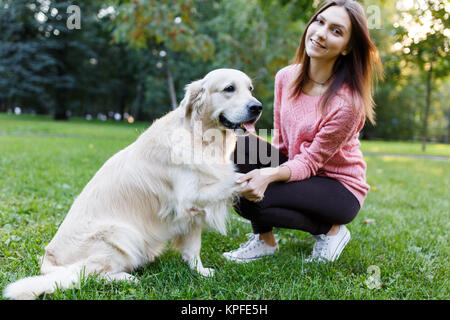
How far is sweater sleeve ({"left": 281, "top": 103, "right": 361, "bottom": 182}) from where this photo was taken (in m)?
2.43

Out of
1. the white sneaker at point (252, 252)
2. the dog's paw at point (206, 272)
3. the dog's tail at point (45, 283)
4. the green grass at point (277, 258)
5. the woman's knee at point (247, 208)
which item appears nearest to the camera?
the dog's tail at point (45, 283)

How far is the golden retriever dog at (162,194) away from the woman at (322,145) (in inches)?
12.1

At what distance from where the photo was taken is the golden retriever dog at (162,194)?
2.17m

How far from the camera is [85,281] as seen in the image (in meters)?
2.06

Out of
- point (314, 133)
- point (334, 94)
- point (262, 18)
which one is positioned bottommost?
point (314, 133)

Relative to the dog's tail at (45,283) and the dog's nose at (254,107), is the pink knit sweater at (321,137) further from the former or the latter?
the dog's tail at (45,283)

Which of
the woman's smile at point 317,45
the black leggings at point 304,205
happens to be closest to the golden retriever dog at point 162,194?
the black leggings at point 304,205

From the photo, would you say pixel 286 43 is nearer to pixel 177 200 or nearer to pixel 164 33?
pixel 164 33

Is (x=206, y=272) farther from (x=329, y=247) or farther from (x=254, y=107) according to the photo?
(x=254, y=107)

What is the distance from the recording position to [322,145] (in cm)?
248

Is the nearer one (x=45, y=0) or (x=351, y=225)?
(x=351, y=225)

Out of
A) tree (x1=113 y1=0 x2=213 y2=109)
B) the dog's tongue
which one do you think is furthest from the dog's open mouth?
tree (x1=113 y1=0 x2=213 y2=109)
